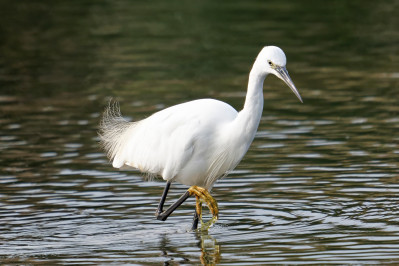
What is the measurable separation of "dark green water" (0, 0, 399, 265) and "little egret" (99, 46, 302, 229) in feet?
1.81

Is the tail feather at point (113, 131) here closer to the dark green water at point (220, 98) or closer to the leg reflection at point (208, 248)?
the dark green water at point (220, 98)

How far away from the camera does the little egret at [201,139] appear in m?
9.78

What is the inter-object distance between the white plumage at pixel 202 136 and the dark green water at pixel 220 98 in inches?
25.9

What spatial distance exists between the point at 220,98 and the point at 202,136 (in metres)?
7.58

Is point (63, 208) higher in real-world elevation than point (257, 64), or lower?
lower

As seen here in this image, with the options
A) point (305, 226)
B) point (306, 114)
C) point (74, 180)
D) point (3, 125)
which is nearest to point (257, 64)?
point (305, 226)

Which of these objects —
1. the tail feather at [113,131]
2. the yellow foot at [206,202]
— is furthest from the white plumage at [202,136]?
the tail feather at [113,131]

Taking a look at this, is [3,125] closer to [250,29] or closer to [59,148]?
[59,148]

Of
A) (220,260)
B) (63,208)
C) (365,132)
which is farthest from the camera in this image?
(365,132)

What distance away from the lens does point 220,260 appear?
919cm

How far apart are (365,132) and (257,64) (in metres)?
5.41

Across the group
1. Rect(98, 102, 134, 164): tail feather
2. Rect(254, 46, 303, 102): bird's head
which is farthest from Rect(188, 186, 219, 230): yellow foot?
Rect(254, 46, 303, 102): bird's head

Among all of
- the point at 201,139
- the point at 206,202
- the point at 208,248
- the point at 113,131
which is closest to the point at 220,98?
the point at 113,131

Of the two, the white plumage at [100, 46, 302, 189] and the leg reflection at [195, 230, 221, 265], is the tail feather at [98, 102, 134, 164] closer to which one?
the white plumage at [100, 46, 302, 189]
